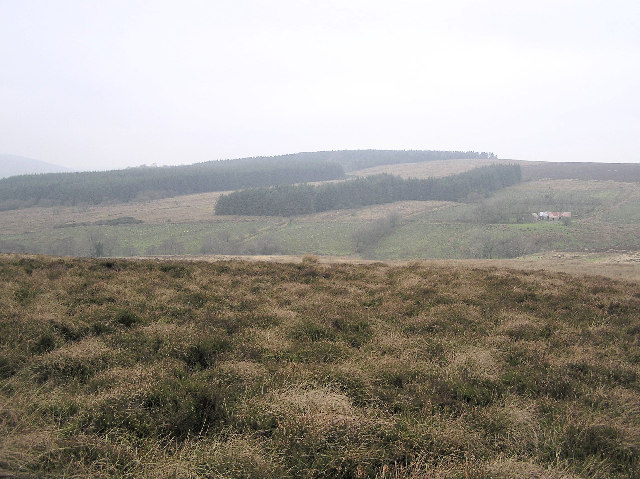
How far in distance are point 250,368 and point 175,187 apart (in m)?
155

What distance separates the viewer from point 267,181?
159 metres

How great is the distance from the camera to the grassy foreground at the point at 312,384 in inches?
147

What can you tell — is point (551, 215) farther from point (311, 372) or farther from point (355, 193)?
point (311, 372)

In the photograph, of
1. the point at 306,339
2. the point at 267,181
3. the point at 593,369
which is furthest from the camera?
the point at 267,181

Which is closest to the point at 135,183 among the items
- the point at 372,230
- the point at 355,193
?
the point at 355,193

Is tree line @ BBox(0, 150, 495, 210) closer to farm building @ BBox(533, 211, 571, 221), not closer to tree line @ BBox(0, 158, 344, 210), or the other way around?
tree line @ BBox(0, 158, 344, 210)

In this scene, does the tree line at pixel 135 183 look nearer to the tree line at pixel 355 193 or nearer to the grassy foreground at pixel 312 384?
the tree line at pixel 355 193

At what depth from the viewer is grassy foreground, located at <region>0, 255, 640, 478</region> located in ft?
12.3

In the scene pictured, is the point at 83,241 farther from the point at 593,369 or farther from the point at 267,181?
the point at 267,181

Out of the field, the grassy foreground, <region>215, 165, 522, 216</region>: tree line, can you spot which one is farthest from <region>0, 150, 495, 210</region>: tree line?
the grassy foreground

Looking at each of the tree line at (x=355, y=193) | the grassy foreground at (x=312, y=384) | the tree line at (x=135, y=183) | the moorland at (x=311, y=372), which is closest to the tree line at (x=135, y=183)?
the tree line at (x=135, y=183)

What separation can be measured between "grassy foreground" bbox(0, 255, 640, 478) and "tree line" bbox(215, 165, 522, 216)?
92.5 meters

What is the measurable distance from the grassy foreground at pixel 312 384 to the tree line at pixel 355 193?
92.5m

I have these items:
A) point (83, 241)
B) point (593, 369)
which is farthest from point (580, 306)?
point (83, 241)
